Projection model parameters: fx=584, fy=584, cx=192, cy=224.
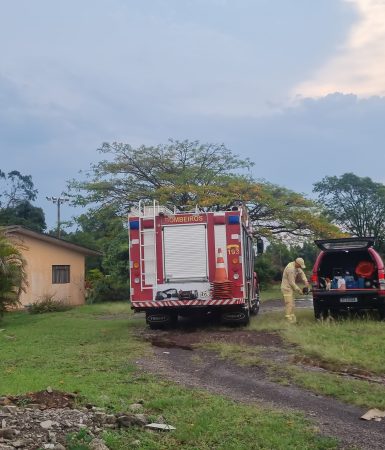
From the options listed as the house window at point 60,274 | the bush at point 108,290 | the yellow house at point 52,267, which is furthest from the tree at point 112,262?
the house window at point 60,274

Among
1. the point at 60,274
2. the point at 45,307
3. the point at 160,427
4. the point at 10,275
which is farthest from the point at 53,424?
the point at 60,274

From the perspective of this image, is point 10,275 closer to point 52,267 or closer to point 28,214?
point 52,267

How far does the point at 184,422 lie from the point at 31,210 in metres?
51.3

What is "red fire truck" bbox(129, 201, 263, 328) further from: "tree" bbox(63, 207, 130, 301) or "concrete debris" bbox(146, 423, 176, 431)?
"tree" bbox(63, 207, 130, 301)

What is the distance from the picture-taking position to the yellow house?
87.3 ft

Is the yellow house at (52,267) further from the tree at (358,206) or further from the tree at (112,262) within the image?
the tree at (358,206)

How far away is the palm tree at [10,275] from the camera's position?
17.3 meters

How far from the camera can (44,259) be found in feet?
90.2

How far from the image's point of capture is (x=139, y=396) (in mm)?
6703

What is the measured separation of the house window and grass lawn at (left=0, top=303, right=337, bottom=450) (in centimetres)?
1563

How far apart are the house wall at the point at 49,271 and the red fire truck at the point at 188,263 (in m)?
13.4

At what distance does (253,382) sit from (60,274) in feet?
71.3

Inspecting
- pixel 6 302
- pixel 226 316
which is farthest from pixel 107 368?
pixel 6 302

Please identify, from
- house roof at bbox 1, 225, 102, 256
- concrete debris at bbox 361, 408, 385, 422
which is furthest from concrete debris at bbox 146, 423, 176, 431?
house roof at bbox 1, 225, 102, 256
